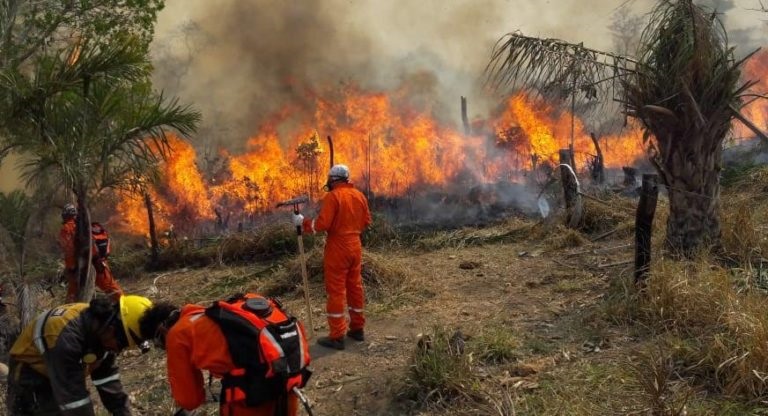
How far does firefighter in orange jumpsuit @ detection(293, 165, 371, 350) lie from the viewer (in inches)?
229

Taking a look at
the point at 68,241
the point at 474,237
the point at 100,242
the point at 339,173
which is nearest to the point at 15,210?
the point at 68,241

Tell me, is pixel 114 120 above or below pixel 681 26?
below

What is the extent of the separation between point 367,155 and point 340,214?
13480 millimetres

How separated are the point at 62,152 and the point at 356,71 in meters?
16.9

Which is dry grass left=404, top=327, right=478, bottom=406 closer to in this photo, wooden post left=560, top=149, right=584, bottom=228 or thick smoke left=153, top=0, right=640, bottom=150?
wooden post left=560, top=149, right=584, bottom=228

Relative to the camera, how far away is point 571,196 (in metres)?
10.9

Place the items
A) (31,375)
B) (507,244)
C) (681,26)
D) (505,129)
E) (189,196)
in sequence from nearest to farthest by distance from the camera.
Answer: (31,375) < (681,26) < (507,244) < (189,196) < (505,129)

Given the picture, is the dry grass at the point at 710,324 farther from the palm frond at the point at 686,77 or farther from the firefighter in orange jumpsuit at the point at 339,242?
the firefighter in orange jumpsuit at the point at 339,242

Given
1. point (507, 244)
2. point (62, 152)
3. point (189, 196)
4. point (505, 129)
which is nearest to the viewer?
point (62, 152)

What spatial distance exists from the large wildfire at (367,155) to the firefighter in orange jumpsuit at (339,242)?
32.2 ft

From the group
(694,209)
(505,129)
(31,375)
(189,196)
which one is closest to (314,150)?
(189,196)

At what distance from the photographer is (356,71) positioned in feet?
70.5

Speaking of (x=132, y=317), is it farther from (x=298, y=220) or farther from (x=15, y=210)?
(x=15, y=210)

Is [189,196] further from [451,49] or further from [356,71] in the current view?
[451,49]
